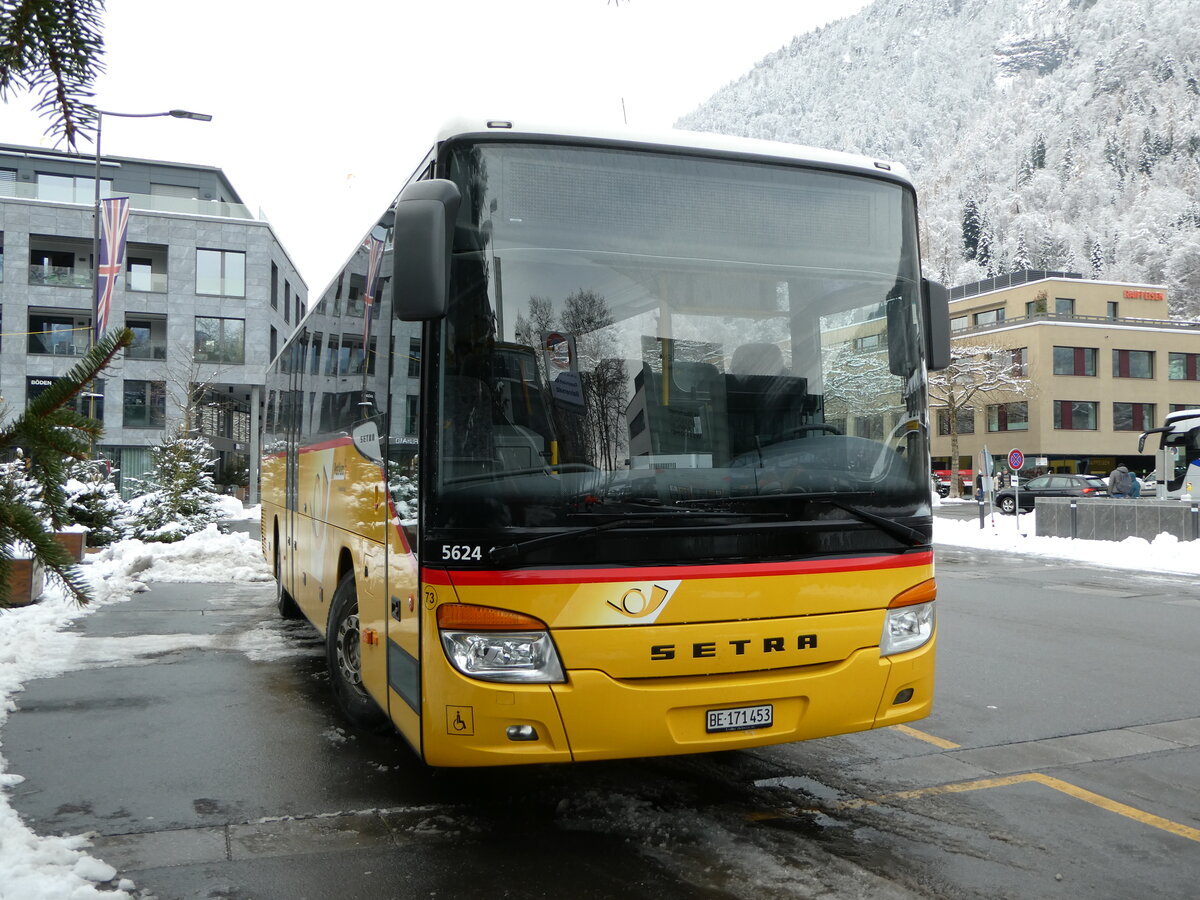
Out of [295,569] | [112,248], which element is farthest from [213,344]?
[295,569]

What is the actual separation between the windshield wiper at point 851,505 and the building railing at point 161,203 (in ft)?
155

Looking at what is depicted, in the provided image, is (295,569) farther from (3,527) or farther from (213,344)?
(213,344)

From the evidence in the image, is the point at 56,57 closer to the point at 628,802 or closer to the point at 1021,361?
the point at 628,802

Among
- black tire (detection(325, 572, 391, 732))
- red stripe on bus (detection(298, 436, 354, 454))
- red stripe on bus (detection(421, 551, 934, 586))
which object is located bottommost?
black tire (detection(325, 572, 391, 732))

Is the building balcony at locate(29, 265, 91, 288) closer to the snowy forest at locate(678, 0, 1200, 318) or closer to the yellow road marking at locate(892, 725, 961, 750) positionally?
the yellow road marking at locate(892, 725, 961, 750)

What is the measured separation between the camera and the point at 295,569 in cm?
950

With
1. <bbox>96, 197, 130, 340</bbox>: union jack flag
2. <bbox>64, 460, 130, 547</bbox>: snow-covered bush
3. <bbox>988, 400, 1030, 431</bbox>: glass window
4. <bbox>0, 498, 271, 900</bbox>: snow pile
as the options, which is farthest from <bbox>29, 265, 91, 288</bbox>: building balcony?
<bbox>988, 400, 1030, 431</bbox>: glass window

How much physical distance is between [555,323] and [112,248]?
2176 cm

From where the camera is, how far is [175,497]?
23.2m

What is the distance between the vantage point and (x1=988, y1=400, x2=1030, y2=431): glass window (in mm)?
68125

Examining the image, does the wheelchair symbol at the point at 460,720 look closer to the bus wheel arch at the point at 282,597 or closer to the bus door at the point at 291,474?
the bus door at the point at 291,474

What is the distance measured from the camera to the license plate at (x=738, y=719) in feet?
14.3

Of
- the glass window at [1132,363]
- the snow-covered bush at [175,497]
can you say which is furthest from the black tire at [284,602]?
the glass window at [1132,363]

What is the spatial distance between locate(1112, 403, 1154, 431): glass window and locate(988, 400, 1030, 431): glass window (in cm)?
641
